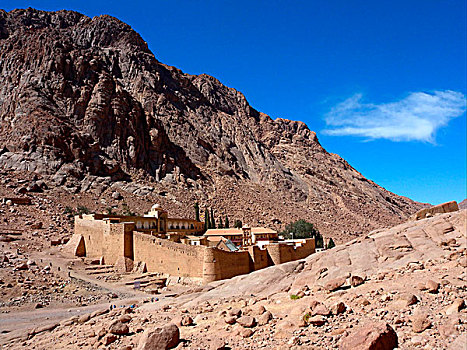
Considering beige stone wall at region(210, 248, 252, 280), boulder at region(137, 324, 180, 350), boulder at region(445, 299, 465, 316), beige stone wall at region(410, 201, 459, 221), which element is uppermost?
beige stone wall at region(410, 201, 459, 221)

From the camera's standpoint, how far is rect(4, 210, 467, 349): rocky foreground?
7.38 meters

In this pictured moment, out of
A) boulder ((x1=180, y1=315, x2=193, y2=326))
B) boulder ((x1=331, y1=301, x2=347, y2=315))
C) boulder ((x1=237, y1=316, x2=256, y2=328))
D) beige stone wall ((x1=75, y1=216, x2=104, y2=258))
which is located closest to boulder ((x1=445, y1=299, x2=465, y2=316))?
boulder ((x1=331, y1=301, x2=347, y2=315))

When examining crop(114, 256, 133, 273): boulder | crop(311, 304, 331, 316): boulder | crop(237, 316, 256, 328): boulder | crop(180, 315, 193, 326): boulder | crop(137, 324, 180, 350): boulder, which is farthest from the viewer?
crop(114, 256, 133, 273): boulder

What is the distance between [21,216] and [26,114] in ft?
98.1

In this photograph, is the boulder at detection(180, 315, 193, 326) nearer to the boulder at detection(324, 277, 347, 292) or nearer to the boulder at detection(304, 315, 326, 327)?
the boulder at detection(304, 315, 326, 327)

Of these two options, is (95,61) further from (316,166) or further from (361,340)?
(361,340)

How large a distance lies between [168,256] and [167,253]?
22 centimetres

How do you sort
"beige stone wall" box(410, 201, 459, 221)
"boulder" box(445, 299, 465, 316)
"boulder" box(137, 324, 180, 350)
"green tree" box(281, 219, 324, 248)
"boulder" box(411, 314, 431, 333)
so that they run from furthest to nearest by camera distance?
"green tree" box(281, 219, 324, 248) → "beige stone wall" box(410, 201, 459, 221) → "boulder" box(137, 324, 180, 350) → "boulder" box(445, 299, 465, 316) → "boulder" box(411, 314, 431, 333)

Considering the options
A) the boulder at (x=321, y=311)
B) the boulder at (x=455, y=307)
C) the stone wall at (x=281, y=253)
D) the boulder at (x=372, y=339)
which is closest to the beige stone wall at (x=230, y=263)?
the stone wall at (x=281, y=253)

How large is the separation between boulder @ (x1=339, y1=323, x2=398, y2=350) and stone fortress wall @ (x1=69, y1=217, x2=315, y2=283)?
1837 centimetres

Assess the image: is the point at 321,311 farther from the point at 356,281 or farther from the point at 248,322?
the point at 356,281

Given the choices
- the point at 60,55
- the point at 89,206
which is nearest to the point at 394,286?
the point at 89,206

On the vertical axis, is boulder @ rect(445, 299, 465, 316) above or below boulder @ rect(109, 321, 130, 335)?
above

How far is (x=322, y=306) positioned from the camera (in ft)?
28.7
